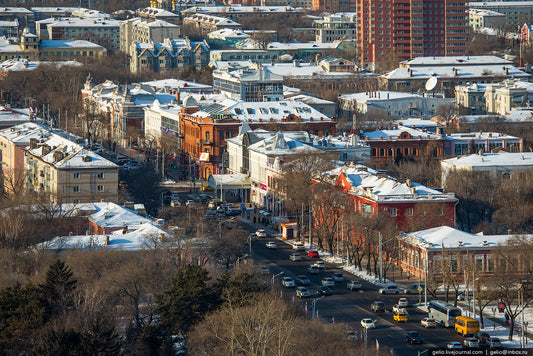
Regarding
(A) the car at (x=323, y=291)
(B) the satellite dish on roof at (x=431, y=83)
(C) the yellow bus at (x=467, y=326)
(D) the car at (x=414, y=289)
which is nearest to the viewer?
(C) the yellow bus at (x=467, y=326)

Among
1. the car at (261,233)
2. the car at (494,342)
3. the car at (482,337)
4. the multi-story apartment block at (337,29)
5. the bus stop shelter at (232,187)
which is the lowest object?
the car at (494,342)

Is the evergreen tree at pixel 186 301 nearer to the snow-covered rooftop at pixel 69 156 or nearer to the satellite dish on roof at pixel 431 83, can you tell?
the snow-covered rooftop at pixel 69 156

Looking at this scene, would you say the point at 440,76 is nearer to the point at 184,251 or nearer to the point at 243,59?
the point at 243,59

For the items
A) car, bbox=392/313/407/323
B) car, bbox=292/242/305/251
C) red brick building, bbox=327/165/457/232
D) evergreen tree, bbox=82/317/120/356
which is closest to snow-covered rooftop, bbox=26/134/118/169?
car, bbox=292/242/305/251

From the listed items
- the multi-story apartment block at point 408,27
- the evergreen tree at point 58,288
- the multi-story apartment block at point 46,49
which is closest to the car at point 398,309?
the evergreen tree at point 58,288

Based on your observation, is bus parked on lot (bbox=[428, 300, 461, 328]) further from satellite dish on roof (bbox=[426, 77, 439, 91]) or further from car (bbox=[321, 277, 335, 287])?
satellite dish on roof (bbox=[426, 77, 439, 91])

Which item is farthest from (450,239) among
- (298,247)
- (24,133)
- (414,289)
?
(24,133)

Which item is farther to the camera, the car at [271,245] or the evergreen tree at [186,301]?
the car at [271,245]

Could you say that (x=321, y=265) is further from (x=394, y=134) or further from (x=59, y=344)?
(x=394, y=134)
